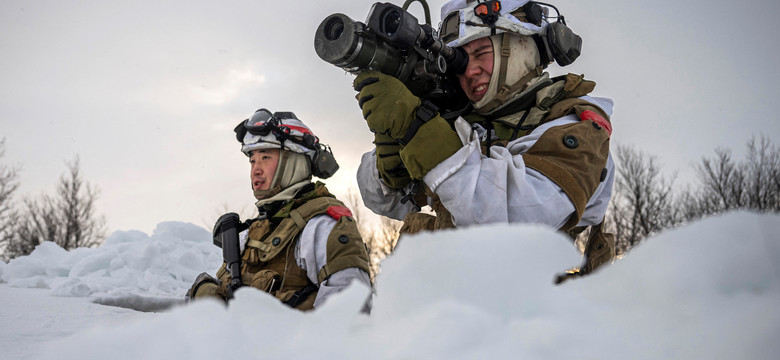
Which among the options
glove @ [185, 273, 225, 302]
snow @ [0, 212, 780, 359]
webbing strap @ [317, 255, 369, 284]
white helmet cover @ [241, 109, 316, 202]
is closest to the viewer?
snow @ [0, 212, 780, 359]

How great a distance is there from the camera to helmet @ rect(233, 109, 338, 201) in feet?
14.2

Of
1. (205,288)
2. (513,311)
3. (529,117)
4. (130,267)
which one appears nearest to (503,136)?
(529,117)

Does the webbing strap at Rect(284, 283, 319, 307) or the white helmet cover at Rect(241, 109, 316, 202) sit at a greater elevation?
the white helmet cover at Rect(241, 109, 316, 202)

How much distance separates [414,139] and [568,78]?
79 cm

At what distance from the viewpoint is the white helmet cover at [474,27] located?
2258 mm

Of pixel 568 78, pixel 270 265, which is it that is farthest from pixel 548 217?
pixel 270 265

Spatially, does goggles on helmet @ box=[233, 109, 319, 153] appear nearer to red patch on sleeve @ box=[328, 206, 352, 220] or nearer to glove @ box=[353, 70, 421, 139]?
red patch on sleeve @ box=[328, 206, 352, 220]

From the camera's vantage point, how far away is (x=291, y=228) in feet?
12.7

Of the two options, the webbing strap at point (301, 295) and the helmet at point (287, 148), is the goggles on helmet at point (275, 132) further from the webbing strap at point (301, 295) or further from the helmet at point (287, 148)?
the webbing strap at point (301, 295)

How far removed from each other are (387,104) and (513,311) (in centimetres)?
130

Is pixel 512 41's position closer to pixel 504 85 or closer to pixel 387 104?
pixel 504 85

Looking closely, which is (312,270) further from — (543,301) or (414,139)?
(543,301)

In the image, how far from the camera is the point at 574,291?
799 millimetres

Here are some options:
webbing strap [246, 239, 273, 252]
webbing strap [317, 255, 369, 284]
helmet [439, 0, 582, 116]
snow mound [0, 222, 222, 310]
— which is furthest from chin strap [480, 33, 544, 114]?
snow mound [0, 222, 222, 310]
